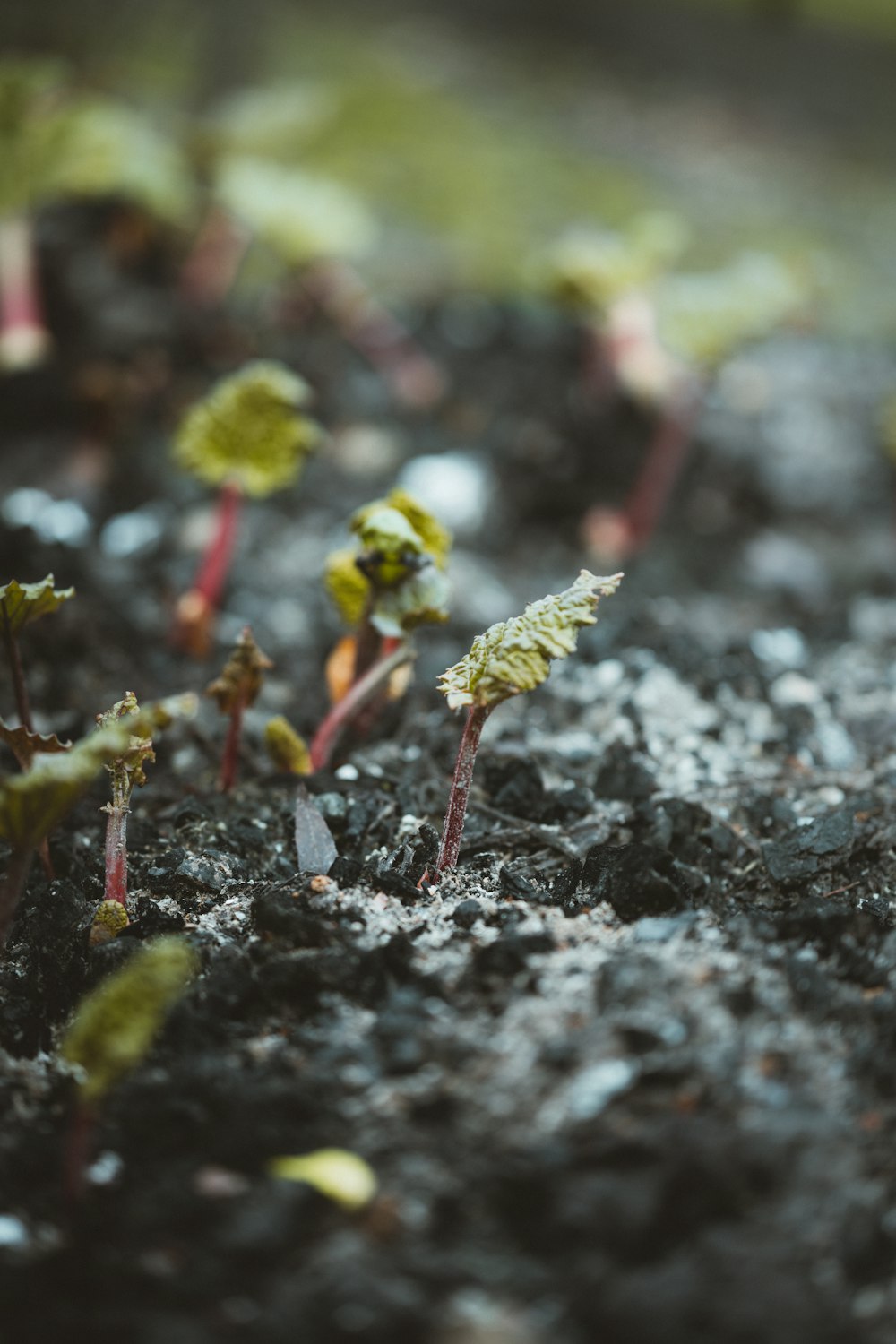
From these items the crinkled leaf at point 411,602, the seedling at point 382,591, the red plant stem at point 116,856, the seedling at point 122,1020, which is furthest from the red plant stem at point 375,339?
the seedling at point 122,1020

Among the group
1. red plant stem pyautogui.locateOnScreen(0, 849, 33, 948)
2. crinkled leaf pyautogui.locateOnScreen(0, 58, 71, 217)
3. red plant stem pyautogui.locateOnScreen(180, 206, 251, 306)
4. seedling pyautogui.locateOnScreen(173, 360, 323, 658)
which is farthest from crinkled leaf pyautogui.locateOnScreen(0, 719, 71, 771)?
red plant stem pyautogui.locateOnScreen(180, 206, 251, 306)

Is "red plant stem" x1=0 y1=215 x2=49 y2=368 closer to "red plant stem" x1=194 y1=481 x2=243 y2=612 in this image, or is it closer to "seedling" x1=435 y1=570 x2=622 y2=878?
"red plant stem" x1=194 y1=481 x2=243 y2=612

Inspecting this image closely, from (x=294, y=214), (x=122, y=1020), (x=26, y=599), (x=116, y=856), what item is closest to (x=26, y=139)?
(x=294, y=214)

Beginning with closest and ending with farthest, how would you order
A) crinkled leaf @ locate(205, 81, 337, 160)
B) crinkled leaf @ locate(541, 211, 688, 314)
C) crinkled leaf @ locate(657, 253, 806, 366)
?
crinkled leaf @ locate(657, 253, 806, 366) → crinkled leaf @ locate(541, 211, 688, 314) → crinkled leaf @ locate(205, 81, 337, 160)

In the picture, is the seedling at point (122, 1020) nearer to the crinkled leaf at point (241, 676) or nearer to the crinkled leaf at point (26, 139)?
the crinkled leaf at point (241, 676)

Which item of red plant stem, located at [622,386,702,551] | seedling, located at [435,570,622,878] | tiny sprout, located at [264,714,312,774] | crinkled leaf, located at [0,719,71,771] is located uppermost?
red plant stem, located at [622,386,702,551]

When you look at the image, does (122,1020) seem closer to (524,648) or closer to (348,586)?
(524,648)

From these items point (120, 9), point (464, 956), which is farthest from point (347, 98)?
point (464, 956)
